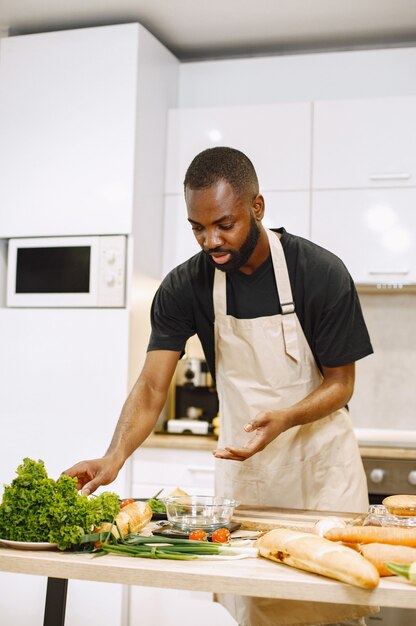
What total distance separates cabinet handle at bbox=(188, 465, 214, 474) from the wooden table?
1.75 meters

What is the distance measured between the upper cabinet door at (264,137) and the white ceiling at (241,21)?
342 millimetres

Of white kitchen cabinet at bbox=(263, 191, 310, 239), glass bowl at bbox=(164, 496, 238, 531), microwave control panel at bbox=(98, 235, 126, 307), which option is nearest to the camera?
glass bowl at bbox=(164, 496, 238, 531)

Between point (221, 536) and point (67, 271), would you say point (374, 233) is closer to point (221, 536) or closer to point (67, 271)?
point (67, 271)

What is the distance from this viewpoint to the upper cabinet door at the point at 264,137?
3312 mm

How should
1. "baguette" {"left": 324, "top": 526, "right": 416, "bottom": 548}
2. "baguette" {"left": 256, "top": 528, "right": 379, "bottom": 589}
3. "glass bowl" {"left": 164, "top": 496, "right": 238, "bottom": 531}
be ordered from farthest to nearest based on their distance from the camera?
"glass bowl" {"left": 164, "top": 496, "right": 238, "bottom": 531}, "baguette" {"left": 324, "top": 526, "right": 416, "bottom": 548}, "baguette" {"left": 256, "top": 528, "right": 379, "bottom": 589}

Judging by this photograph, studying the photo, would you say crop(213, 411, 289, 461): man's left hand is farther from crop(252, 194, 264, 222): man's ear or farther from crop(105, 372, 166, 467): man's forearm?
crop(252, 194, 264, 222): man's ear

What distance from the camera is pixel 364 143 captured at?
3.25 m

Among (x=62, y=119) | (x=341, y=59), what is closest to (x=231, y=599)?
(x=62, y=119)

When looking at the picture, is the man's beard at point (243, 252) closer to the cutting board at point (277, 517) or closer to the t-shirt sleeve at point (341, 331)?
the t-shirt sleeve at point (341, 331)

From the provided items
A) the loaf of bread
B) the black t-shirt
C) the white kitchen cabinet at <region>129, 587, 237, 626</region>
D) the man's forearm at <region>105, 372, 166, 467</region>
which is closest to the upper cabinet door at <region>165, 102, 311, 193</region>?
the black t-shirt

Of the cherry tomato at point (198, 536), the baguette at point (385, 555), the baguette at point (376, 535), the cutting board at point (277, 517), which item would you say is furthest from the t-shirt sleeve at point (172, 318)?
the baguette at point (385, 555)

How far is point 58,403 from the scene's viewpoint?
316cm

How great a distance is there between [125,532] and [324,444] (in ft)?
2.61

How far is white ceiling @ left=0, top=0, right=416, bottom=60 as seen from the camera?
10.5 ft
